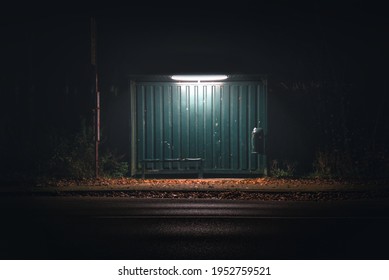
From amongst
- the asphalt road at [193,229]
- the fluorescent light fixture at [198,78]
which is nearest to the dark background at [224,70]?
the fluorescent light fixture at [198,78]

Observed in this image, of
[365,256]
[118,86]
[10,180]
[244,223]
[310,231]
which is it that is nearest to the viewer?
[365,256]

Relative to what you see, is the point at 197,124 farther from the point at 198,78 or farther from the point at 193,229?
the point at 193,229

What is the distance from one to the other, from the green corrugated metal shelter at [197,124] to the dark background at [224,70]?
0.65m

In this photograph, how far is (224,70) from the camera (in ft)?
65.2

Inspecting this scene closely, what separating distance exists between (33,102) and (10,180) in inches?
121

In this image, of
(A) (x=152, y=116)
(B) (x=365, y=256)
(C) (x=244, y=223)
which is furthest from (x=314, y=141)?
(B) (x=365, y=256)

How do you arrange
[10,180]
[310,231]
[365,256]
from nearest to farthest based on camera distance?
[365,256], [310,231], [10,180]

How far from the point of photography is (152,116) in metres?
21.4

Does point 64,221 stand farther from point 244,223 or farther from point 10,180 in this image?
point 10,180

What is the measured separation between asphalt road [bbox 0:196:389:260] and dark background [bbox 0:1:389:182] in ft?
19.0

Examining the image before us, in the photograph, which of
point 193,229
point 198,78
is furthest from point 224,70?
point 193,229

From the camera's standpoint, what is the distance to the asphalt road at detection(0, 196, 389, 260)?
9211 millimetres

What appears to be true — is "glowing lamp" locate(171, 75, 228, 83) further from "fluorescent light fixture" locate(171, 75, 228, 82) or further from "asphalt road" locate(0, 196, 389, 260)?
"asphalt road" locate(0, 196, 389, 260)

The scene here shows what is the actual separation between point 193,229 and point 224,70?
30.9ft
